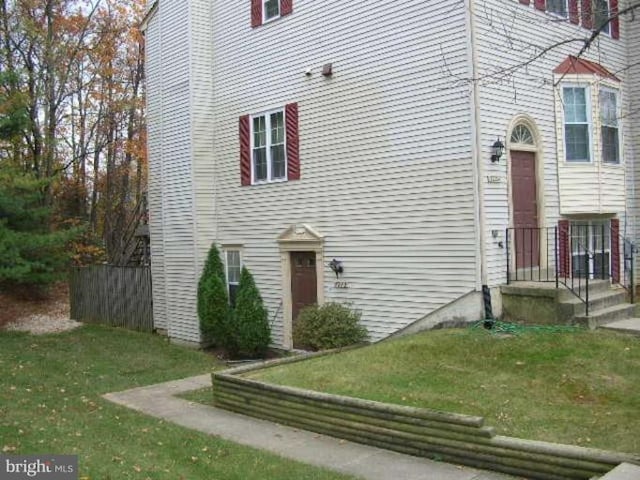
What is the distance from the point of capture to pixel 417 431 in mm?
6930

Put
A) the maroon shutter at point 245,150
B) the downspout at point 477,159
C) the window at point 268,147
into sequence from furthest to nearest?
the maroon shutter at point 245,150
the window at point 268,147
the downspout at point 477,159

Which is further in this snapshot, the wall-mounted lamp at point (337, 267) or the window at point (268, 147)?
the window at point (268, 147)

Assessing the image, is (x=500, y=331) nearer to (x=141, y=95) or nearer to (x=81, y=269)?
(x=81, y=269)

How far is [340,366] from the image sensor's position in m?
9.59

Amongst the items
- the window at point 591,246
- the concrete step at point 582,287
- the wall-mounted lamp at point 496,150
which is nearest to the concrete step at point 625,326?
the concrete step at point 582,287

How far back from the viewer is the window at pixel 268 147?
14148 millimetres

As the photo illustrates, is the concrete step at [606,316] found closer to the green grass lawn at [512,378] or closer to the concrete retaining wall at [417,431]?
the green grass lawn at [512,378]

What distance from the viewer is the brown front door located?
11.2m

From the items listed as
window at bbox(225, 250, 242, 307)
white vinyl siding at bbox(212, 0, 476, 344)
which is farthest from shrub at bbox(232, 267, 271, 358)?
window at bbox(225, 250, 242, 307)

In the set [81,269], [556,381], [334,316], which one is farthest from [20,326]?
[556,381]

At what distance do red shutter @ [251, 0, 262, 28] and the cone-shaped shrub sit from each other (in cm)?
559

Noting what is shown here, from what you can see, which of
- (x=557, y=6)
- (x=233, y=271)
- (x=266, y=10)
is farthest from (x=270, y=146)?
(x=557, y=6)

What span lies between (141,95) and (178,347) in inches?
736

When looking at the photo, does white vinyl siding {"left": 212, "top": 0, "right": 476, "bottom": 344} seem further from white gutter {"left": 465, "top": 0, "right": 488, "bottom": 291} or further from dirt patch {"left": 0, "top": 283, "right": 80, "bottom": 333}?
dirt patch {"left": 0, "top": 283, "right": 80, "bottom": 333}
